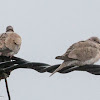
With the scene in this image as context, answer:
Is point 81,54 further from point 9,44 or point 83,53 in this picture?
point 9,44

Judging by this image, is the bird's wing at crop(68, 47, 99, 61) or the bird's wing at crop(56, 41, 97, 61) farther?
the bird's wing at crop(68, 47, 99, 61)

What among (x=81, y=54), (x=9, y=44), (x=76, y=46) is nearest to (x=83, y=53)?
(x=81, y=54)

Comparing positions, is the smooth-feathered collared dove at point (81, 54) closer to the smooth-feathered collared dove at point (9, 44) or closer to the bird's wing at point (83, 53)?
the bird's wing at point (83, 53)

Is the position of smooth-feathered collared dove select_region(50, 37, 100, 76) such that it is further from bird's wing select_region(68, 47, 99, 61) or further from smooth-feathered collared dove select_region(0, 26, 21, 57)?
smooth-feathered collared dove select_region(0, 26, 21, 57)

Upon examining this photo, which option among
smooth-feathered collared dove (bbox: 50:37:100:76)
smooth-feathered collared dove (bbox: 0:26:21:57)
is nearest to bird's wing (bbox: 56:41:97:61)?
smooth-feathered collared dove (bbox: 50:37:100:76)

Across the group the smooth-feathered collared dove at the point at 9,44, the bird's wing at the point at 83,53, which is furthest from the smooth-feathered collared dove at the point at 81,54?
the smooth-feathered collared dove at the point at 9,44

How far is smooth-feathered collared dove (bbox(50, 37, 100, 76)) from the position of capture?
5902 millimetres

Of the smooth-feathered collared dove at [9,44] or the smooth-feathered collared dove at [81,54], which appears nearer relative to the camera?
the smooth-feathered collared dove at [81,54]

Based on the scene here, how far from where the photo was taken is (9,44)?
7801 millimetres

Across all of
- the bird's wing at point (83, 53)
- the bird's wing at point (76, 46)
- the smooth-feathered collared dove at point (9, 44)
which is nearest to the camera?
the bird's wing at point (76, 46)

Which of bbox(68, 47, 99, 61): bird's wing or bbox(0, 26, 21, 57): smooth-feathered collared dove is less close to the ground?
bbox(0, 26, 21, 57): smooth-feathered collared dove

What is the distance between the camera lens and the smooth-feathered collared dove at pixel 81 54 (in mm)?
5902

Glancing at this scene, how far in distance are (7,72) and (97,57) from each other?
2.03 metres

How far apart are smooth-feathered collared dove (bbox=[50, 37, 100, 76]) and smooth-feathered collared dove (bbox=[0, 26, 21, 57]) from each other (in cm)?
148
